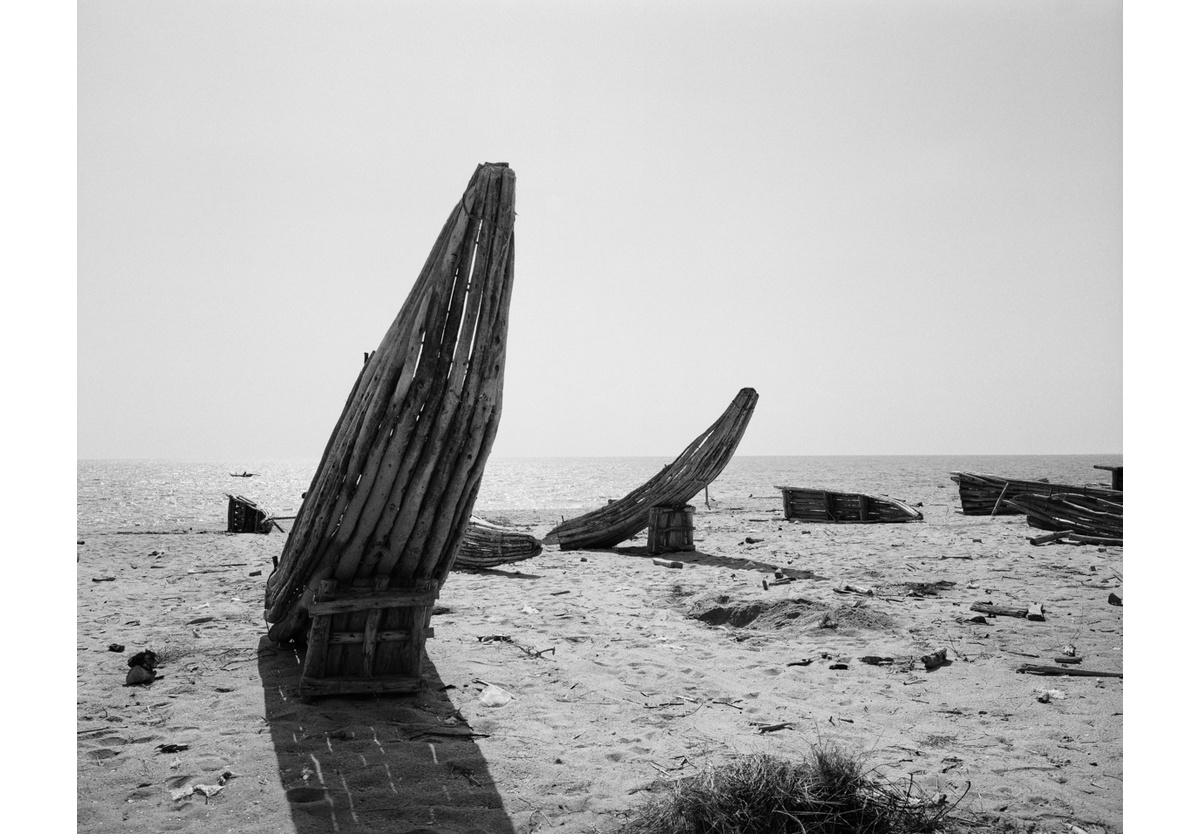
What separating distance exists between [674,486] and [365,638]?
8.26 meters

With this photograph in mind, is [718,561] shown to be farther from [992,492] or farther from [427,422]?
[992,492]

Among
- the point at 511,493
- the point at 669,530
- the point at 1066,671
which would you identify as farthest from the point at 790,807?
the point at 511,493

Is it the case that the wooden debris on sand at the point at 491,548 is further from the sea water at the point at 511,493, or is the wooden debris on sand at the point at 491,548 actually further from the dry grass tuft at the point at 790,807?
the sea water at the point at 511,493

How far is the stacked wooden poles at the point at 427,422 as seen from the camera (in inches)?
173

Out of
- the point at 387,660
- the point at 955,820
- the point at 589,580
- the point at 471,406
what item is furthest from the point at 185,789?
the point at 589,580

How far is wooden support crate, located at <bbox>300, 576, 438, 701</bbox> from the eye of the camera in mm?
4695

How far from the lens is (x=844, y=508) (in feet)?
61.9

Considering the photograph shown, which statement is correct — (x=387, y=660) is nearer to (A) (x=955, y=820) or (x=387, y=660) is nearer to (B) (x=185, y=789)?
(B) (x=185, y=789)

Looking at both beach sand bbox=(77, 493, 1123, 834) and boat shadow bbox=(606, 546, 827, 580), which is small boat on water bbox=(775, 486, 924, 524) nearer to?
boat shadow bbox=(606, 546, 827, 580)

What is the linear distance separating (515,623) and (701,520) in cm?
1440

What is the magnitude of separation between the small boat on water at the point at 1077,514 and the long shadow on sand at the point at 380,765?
36.8 feet

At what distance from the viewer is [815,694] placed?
4.93 m
